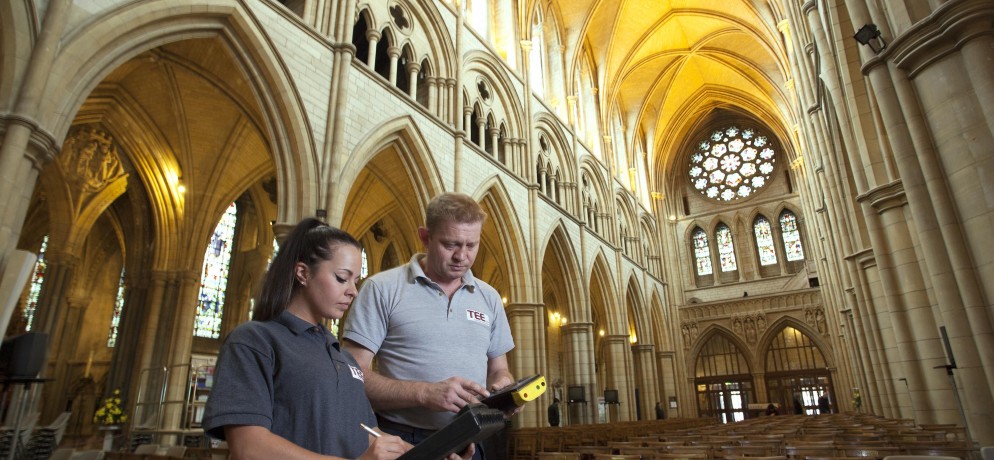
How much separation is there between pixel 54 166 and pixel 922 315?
56.5ft

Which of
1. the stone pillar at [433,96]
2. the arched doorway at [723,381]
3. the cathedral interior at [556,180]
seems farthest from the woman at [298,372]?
the arched doorway at [723,381]

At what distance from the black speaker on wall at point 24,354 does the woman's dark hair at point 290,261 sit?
508 cm

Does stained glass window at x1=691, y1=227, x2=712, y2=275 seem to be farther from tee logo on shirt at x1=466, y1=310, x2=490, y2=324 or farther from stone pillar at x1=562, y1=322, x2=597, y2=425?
tee logo on shirt at x1=466, y1=310, x2=490, y2=324

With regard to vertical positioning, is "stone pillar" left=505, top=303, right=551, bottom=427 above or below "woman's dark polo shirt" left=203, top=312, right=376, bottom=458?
above

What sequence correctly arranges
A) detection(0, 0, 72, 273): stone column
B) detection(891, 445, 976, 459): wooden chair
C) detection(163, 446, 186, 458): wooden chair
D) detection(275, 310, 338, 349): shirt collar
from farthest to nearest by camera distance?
detection(163, 446, 186, 458): wooden chair, detection(0, 0, 72, 273): stone column, detection(891, 445, 976, 459): wooden chair, detection(275, 310, 338, 349): shirt collar

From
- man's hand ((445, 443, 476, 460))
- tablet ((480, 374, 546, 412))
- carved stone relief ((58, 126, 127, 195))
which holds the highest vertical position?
carved stone relief ((58, 126, 127, 195))

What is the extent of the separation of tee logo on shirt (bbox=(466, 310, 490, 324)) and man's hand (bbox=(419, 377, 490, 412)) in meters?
0.44

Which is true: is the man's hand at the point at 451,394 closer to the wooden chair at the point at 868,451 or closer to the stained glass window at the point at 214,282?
the wooden chair at the point at 868,451

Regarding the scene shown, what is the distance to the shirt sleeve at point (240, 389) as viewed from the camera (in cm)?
112

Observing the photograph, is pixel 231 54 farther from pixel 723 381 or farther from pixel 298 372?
pixel 723 381

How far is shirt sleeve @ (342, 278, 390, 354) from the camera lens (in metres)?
1.85

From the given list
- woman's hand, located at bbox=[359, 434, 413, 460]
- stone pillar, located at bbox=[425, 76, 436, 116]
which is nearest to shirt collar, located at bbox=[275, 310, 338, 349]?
woman's hand, located at bbox=[359, 434, 413, 460]

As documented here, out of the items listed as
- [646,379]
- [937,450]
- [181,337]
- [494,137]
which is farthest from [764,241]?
[937,450]

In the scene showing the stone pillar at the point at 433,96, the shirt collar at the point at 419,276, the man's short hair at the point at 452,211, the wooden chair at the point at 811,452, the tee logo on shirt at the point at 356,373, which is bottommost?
the wooden chair at the point at 811,452
